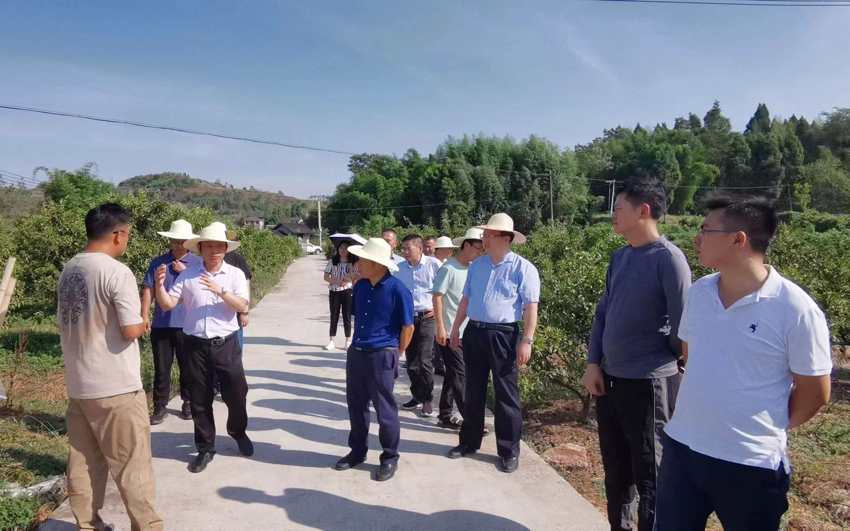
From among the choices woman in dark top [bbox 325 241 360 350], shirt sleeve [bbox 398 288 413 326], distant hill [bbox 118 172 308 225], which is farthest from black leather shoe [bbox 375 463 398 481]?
distant hill [bbox 118 172 308 225]

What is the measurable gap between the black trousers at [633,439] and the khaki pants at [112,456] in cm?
253

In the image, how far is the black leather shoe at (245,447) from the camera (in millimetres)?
4391

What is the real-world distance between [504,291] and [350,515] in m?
1.87

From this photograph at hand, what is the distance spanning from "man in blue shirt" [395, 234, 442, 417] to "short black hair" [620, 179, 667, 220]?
2707mm

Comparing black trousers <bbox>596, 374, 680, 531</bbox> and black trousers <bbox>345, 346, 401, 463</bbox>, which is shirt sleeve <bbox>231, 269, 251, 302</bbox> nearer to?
black trousers <bbox>345, 346, 401, 463</bbox>

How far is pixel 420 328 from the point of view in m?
5.82

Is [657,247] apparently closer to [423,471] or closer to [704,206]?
[704,206]

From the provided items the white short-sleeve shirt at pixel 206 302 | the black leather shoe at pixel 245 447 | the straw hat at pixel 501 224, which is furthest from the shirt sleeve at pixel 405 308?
the black leather shoe at pixel 245 447

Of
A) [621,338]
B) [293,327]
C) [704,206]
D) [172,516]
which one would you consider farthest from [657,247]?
[293,327]

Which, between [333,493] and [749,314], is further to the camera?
[333,493]

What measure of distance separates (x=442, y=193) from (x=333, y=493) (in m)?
37.2

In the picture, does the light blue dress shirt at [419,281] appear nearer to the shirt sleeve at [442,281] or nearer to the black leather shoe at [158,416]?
the shirt sleeve at [442,281]

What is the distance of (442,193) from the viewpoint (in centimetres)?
4031

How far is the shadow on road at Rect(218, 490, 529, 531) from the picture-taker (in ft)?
11.0
